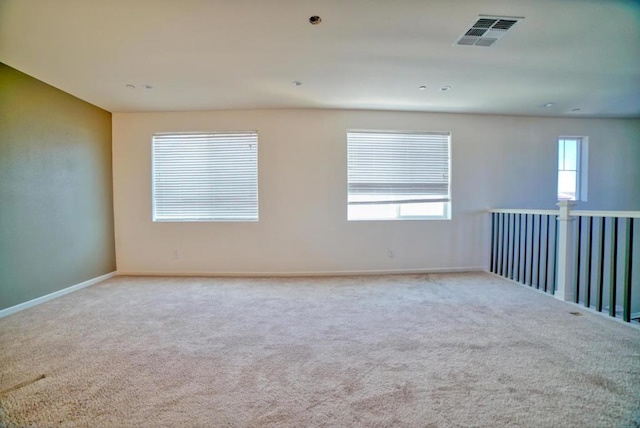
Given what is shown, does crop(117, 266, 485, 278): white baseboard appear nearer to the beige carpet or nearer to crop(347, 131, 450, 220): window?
crop(347, 131, 450, 220): window

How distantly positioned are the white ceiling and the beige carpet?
2447mm

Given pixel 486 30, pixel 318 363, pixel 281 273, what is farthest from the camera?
pixel 281 273

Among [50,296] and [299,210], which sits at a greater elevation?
[299,210]

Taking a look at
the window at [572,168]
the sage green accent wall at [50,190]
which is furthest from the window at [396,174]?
the sage green accent wall at [50,190]

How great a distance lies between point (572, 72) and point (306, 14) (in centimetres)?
290

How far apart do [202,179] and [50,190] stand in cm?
168

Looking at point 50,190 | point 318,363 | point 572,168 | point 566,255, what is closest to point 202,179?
point 50,190

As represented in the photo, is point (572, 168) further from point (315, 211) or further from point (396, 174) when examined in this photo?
point (315, 211)

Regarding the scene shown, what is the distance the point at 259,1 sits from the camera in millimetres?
1847

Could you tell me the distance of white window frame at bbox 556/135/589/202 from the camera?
4.32 metres

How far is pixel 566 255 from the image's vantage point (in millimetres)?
2998

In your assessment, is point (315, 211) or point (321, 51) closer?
point (321, 51)

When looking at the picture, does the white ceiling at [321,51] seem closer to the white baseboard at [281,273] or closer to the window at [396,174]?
the window at [396,174]

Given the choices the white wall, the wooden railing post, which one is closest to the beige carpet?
the wooden railing post
